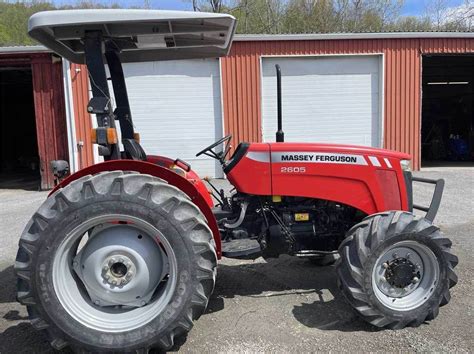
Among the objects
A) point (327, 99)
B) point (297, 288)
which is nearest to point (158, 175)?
point (297, 288)

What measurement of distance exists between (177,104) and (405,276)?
9054 millimetres

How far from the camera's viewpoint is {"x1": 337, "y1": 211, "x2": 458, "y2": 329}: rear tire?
3.08 m

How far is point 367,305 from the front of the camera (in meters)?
3.08

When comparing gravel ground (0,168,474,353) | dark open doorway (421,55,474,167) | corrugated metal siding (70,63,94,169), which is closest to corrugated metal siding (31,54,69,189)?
corrugated metal siding (70,63,94,169)

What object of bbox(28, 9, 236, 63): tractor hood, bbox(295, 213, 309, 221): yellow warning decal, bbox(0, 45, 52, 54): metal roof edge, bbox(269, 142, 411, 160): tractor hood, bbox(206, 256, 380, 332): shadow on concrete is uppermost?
bbox(0, 45, 52, 54): metal roof edge

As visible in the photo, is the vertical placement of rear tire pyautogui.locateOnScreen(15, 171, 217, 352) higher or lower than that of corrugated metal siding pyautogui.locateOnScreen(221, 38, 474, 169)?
lower

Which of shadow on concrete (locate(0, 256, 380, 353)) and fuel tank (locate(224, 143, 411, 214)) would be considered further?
fuel tank (locate(224, 143, 411, 214))

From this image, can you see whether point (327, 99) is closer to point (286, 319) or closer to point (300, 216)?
point (300, 216)

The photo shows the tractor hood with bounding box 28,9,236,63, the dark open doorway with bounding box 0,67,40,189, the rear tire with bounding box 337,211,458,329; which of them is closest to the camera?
the tractor hood with bounding box 28,9,236,63

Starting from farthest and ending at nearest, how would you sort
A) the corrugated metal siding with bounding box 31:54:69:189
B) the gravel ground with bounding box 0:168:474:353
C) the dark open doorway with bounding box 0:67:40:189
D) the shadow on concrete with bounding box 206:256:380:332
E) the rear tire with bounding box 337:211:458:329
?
the dark open doorway with bounding box 0:67:40:189
the corrugated metal siding with bounding box 31:54:69:189
the shadow on concrete with bounding box 206:256:380:332
the rear tire with bounding box 337:211:458:329
the gravel ground with bounding box 0:168:474:353

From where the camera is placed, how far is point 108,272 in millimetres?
2861

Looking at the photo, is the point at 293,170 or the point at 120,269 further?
the point at 293,170

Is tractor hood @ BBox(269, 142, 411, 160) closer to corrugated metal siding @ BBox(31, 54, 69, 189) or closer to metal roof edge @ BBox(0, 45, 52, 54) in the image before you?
corrugated metal siding @ BBox(31, 54, 69, 189)

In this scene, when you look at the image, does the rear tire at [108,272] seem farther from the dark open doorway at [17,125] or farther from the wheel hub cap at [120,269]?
the dark open doorway at [17,125]
